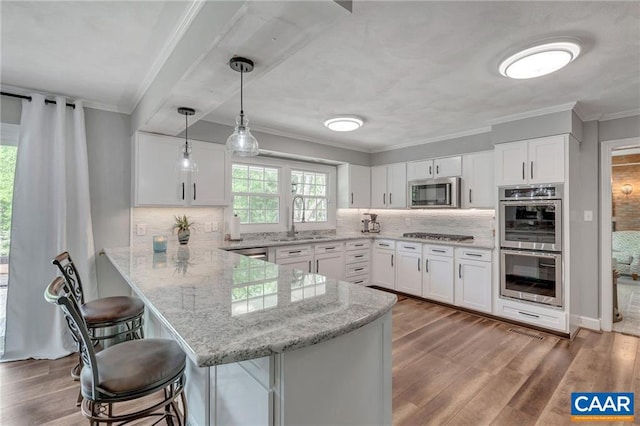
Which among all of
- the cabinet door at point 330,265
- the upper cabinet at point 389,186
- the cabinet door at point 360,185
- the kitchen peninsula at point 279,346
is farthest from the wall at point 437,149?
the kitchen peninsula at point 279,346

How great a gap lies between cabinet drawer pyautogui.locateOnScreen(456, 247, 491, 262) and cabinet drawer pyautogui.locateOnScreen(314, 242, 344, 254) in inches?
66.4

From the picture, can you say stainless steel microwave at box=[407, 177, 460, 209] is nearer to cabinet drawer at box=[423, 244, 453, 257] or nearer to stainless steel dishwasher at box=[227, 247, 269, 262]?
cabinet drawer at box=[423, 244, 453, 257]

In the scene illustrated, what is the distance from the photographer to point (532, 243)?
347cm

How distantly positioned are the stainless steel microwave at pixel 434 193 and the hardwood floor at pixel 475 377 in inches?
68.0

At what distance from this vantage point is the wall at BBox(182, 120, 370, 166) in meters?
3.66

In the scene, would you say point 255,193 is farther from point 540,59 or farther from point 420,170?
point 540,59

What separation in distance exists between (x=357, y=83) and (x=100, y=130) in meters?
2.75

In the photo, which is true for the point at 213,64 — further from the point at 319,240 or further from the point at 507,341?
the point at 507,341

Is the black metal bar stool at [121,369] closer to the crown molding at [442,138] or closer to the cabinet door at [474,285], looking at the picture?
the cabinet door at [474,285]

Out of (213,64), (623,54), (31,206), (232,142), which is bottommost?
(31,206)

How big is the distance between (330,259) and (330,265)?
9cm

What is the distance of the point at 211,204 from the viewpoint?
3.68 meters

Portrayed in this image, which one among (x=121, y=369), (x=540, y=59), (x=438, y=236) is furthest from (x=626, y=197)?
(x=121, y=369)

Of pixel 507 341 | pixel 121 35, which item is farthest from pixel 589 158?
pixel 121 35
